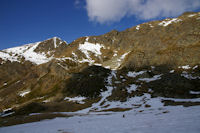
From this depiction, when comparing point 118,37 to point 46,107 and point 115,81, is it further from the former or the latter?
point 46,107

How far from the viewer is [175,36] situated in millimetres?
127062

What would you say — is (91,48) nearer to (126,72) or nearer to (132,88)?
(126,72)

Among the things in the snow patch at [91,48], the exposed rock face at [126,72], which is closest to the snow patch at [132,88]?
the exposed rock face at [126,72]

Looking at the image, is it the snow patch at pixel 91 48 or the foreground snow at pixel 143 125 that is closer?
the foreground snow at pixel 143 125

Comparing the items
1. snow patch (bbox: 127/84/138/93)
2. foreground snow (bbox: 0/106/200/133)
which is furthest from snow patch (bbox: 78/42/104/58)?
foreground snow (bbox: 0/106/200/133)

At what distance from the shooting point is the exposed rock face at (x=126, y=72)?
211 feet

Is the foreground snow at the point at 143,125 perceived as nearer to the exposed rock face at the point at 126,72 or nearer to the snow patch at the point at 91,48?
the exposed rock face at the point at 126,72

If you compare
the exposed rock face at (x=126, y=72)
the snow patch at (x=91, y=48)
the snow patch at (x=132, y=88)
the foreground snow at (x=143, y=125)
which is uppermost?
the snow patch at (x=91, y=48)

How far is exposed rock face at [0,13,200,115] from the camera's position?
64.4 meters

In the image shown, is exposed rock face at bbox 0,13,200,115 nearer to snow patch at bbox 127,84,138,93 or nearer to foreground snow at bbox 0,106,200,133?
snow patch at bbox 127,84,138,93

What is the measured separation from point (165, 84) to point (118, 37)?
456ft

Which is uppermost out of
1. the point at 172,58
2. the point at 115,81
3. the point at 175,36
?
the point at 175,36

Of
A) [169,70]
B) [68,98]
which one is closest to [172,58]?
[169,70]

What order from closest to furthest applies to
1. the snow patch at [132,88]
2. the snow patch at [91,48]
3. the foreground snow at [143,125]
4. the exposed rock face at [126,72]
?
the foreground snow at [143,125] → the exposed rock face at [126,72] → the snow patch at [132,88] → the snow patch at [91,48]
